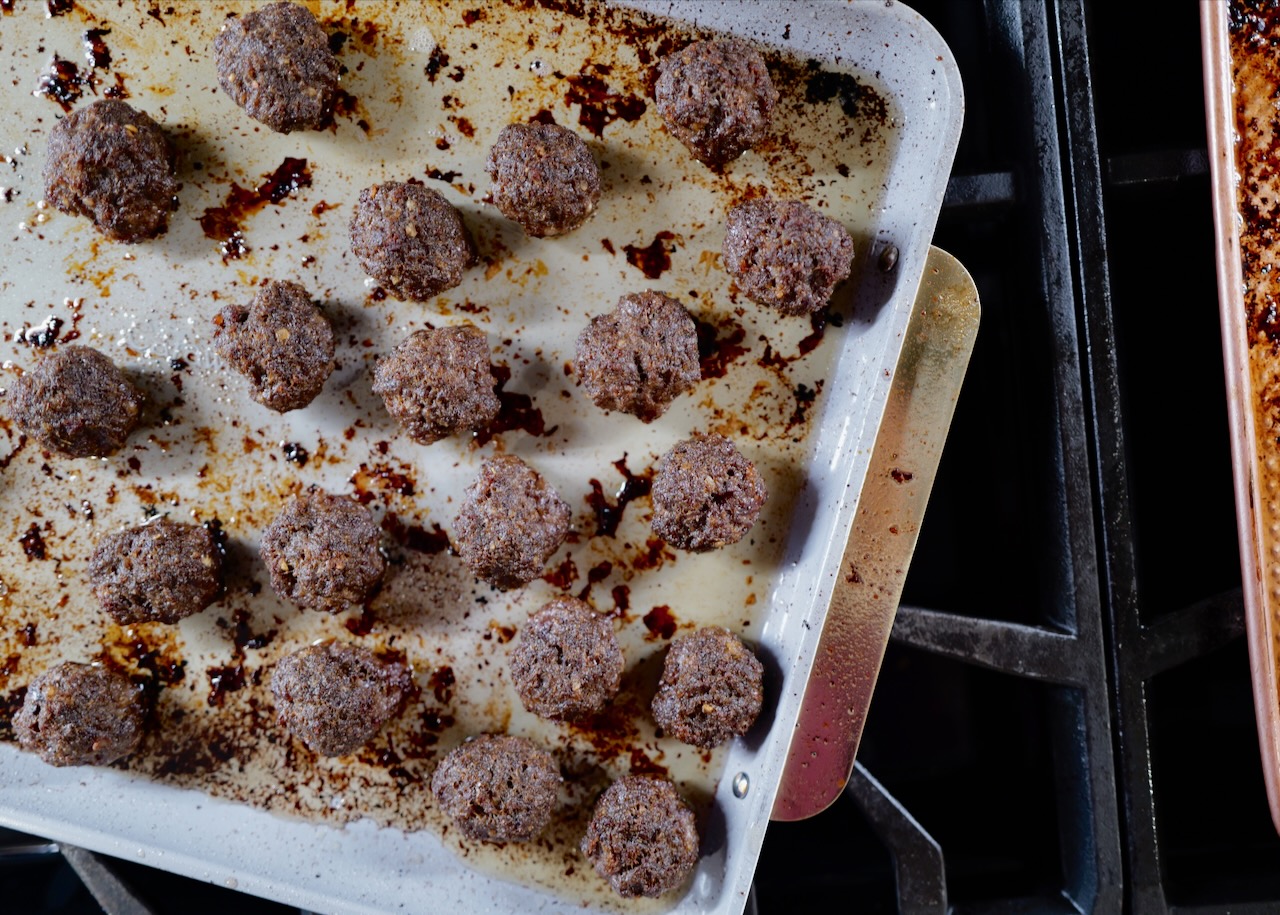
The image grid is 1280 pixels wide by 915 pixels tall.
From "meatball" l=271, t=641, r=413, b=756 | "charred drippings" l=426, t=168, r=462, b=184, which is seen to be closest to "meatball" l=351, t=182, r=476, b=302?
"charred drippings" l=426, t=168, r=462, b=184

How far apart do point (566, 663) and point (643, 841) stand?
564 millimetres

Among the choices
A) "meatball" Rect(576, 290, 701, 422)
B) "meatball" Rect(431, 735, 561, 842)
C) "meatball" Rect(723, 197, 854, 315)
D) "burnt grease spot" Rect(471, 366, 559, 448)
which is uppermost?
"meatball" Rect(723, 197, 854, 315)

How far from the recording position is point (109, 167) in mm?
2600

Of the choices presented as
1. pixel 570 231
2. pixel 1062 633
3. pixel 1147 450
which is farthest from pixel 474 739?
pixel 1147 450

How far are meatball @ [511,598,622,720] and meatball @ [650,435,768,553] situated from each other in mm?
365

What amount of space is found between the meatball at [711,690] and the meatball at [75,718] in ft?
5.36

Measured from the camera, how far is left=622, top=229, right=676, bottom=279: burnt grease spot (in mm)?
2801

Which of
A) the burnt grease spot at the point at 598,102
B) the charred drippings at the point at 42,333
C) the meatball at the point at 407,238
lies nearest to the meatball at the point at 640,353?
the meatball at the point at 407,238

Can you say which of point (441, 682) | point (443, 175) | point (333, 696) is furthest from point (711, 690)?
point (443, 175)

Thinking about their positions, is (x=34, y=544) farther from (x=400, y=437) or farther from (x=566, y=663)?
(x=566, y=663)

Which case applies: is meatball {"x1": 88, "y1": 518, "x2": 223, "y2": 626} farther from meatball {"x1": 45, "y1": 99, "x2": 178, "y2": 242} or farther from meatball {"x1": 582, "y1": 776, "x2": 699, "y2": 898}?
meatball {"x1": 582, "y1": 776, "x2": 699, "y2": 898}

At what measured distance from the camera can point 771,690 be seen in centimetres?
274

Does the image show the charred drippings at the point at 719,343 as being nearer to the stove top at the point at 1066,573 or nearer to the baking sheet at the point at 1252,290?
the stove top at the point at 1066,573

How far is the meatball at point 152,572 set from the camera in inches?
105
